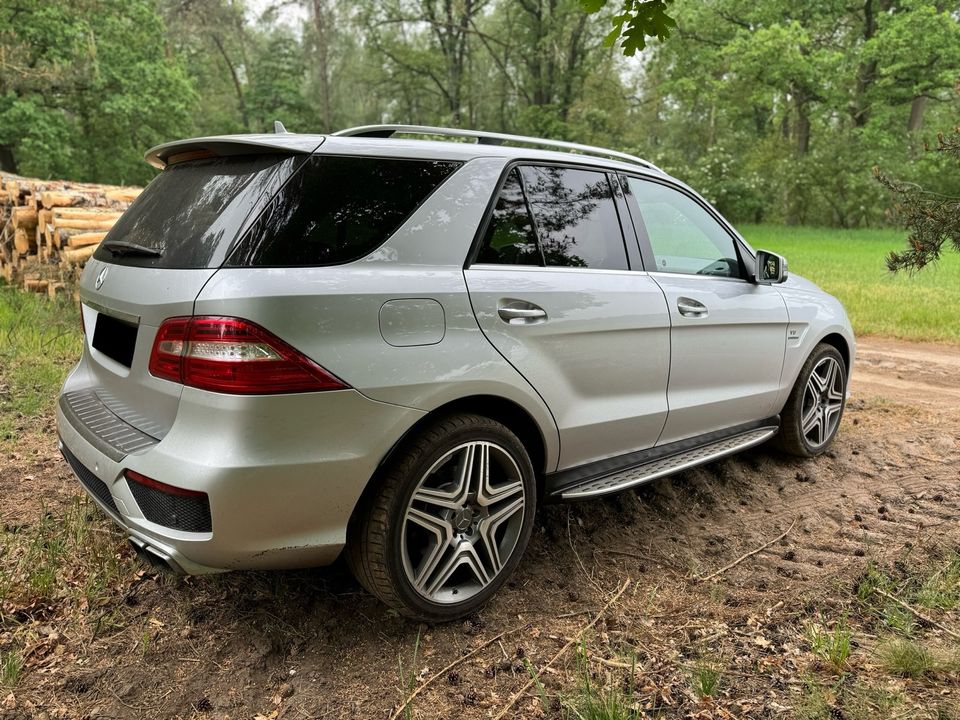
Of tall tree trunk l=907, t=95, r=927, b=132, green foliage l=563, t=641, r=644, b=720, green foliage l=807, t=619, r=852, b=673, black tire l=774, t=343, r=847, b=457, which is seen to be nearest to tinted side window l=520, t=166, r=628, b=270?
green foliage l=563, t=641, r=644, b=720

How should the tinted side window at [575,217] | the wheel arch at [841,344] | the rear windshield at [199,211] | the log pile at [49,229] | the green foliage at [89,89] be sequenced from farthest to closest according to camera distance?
the green foliage at [89,89] < the log pile at [49,229] < the wheel arch at [841,344] < the tinted side window at [575,217] < the rear windshield at [199,211]

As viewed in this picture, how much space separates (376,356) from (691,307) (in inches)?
71.8

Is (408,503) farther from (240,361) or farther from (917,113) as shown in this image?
(917,113)

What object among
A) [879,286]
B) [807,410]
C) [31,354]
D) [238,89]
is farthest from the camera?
[238,89]

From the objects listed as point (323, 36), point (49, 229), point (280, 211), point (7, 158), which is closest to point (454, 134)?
point (280, 211)

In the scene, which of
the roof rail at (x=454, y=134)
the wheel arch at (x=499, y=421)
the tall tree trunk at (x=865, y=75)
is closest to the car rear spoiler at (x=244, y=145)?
the roof rail at (x=454, y=134)

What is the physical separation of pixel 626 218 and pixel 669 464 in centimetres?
120

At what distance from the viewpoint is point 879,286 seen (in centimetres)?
1321

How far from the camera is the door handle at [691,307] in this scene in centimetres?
347

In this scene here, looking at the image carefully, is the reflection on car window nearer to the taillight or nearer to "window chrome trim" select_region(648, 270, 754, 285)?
"window chrome trim" select_region(648, 270, 754, 285)

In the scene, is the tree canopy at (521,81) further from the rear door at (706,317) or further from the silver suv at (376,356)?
the silver suv at (376,356)

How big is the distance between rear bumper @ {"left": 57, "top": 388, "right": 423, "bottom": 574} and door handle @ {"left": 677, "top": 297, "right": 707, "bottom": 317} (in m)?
1.63

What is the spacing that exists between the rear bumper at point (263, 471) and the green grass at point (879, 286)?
476 cm

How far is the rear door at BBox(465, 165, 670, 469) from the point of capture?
2777 mm
